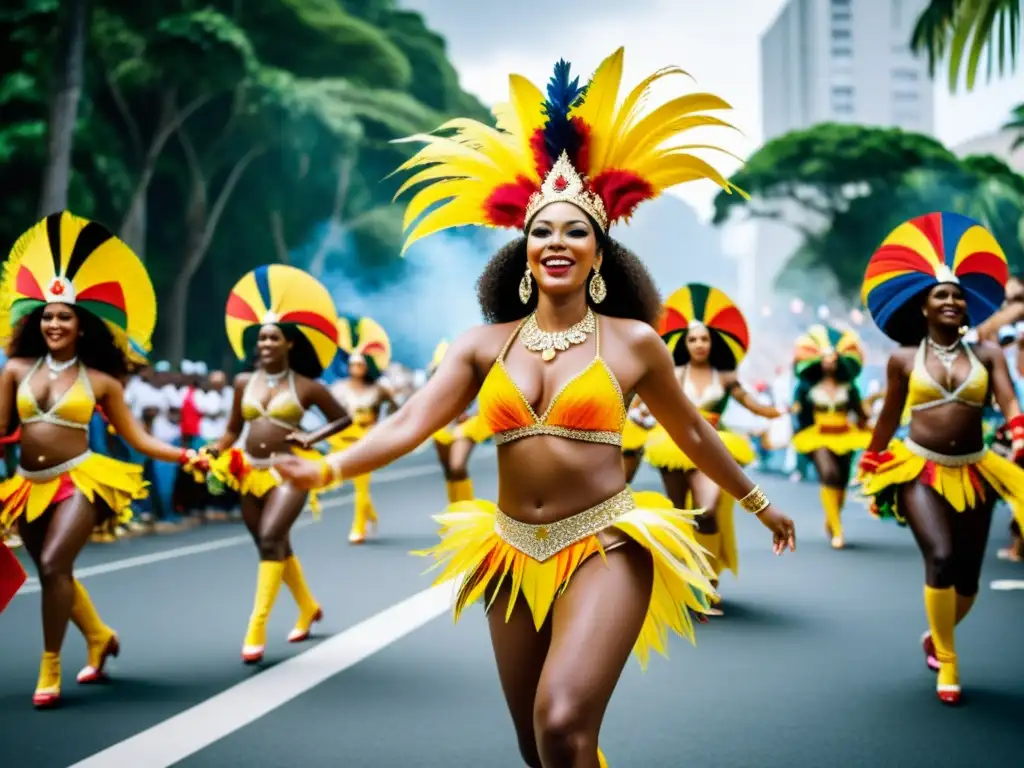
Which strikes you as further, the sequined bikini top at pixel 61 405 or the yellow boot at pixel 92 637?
the yellow boot at pixel 92 637

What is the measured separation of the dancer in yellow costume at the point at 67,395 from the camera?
682 centimetres

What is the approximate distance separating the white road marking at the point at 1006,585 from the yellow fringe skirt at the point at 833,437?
9.91 ft

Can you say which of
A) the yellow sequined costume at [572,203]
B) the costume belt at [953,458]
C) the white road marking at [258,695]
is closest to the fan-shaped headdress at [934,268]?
the costume belt at [953,458]

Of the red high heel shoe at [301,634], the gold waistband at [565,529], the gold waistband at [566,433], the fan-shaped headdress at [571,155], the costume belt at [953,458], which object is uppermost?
the fan-shaped headdress at [571,155]

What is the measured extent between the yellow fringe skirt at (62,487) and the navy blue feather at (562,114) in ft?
12.4

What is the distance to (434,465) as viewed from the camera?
100ft

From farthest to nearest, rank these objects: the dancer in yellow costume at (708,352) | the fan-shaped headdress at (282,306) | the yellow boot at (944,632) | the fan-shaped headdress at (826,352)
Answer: the fan-shaped headdress at (826,352) → the dancer in yellow costume at (708,352) → the fan-shaped headdress at (282,306) → the yellow boot at (944,632)

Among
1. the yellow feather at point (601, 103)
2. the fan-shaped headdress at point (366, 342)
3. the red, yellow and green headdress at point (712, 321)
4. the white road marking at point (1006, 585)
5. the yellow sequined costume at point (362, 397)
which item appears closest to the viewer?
the yellow feather at point (601, 103)

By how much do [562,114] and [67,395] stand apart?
12.5 feet

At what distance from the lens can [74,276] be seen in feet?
23.5

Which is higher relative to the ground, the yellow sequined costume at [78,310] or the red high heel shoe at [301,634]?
the yellow sequined costume at [78,310]

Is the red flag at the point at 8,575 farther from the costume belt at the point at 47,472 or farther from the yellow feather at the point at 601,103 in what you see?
the yellow feather at the point at 601,103

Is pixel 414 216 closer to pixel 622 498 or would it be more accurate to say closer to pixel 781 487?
pixel 622 498

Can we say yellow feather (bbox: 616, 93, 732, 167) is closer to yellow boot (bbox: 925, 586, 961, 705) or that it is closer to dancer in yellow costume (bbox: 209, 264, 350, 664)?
yellow boot (bbox: 925, 586, 961, 705)
